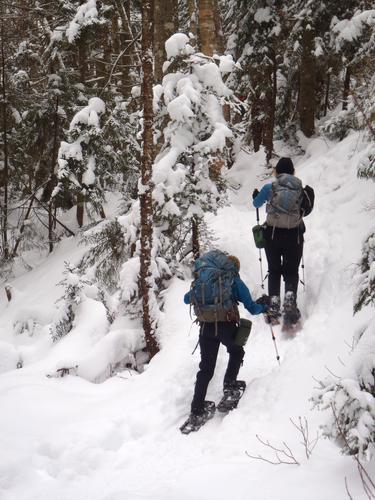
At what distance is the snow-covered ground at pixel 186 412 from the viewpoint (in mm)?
4180

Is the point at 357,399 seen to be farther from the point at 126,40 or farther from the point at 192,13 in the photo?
the point at 192,13

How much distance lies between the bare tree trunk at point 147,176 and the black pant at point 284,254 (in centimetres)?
216

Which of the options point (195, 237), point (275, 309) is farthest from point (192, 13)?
point (275, 309)

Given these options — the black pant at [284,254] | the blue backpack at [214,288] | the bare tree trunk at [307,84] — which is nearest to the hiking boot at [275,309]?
the black pant at [284,254]

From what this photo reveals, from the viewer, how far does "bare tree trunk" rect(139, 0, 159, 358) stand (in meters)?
7.49

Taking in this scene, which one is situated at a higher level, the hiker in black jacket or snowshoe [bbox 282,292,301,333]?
the hiker in black jacket

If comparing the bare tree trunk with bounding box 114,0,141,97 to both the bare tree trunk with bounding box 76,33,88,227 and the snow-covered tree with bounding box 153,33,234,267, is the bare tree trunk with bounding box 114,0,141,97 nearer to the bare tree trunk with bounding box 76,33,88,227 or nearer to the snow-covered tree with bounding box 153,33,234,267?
the snow-covered tree with bounding box 153,33,234,267

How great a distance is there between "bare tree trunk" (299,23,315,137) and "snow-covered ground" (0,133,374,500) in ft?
24.1

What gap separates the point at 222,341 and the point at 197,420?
1087mm

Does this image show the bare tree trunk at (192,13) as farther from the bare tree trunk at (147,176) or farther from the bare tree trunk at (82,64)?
the bare tree trunk at (147,176)

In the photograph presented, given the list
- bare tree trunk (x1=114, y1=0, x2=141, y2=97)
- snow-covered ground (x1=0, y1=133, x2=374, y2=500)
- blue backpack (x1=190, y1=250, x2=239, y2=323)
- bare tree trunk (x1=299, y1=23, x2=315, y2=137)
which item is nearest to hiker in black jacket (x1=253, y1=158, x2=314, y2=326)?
snow-covered ground (x1=0, y1=133, x2=374, y2=500)

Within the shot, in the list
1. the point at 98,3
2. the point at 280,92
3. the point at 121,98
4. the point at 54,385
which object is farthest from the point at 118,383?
the point at 280,92

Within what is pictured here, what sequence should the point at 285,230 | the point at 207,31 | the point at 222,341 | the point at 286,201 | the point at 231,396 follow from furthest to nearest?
the point at 207,31 < the point at 285,230 < the point at 286,201 < the point at 231,396 < the point at 222,341

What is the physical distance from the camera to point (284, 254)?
754cm
